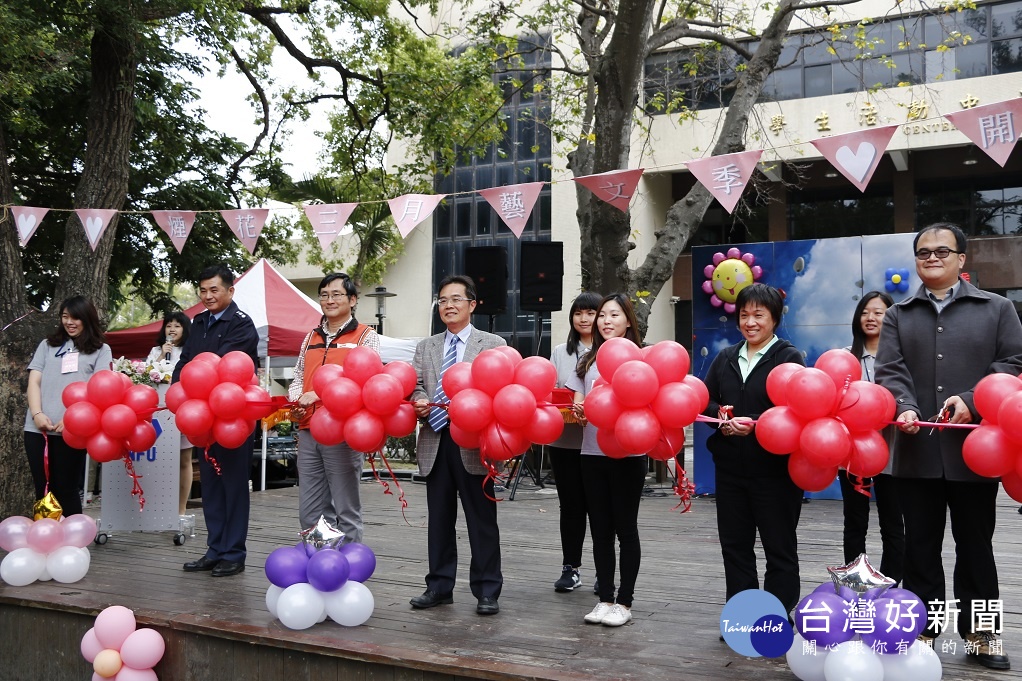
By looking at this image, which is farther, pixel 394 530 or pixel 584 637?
pixel 394 530

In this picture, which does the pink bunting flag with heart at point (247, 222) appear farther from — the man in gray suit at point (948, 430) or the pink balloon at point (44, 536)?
the man in gray suit at point (948, 430)

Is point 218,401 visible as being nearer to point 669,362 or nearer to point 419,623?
point 419,623

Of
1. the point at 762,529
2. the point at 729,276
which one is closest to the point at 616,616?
the point at 762,529

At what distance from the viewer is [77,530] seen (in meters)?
4.41

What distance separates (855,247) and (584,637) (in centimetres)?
649

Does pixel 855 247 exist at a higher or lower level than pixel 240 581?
higher

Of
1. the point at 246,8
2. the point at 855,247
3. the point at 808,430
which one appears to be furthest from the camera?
the point at 855,247

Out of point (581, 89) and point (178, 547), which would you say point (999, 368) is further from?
point (581, 89)

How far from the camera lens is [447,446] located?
377 cm

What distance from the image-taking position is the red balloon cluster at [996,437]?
8.68 ft

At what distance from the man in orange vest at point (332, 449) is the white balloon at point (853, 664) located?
2.44 m

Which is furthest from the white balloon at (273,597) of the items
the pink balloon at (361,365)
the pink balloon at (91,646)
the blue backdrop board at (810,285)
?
the blue backdrop board at (810,285)

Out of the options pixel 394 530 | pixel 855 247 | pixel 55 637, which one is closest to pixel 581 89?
pixel 855 247

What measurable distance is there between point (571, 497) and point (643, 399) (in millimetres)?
1244
